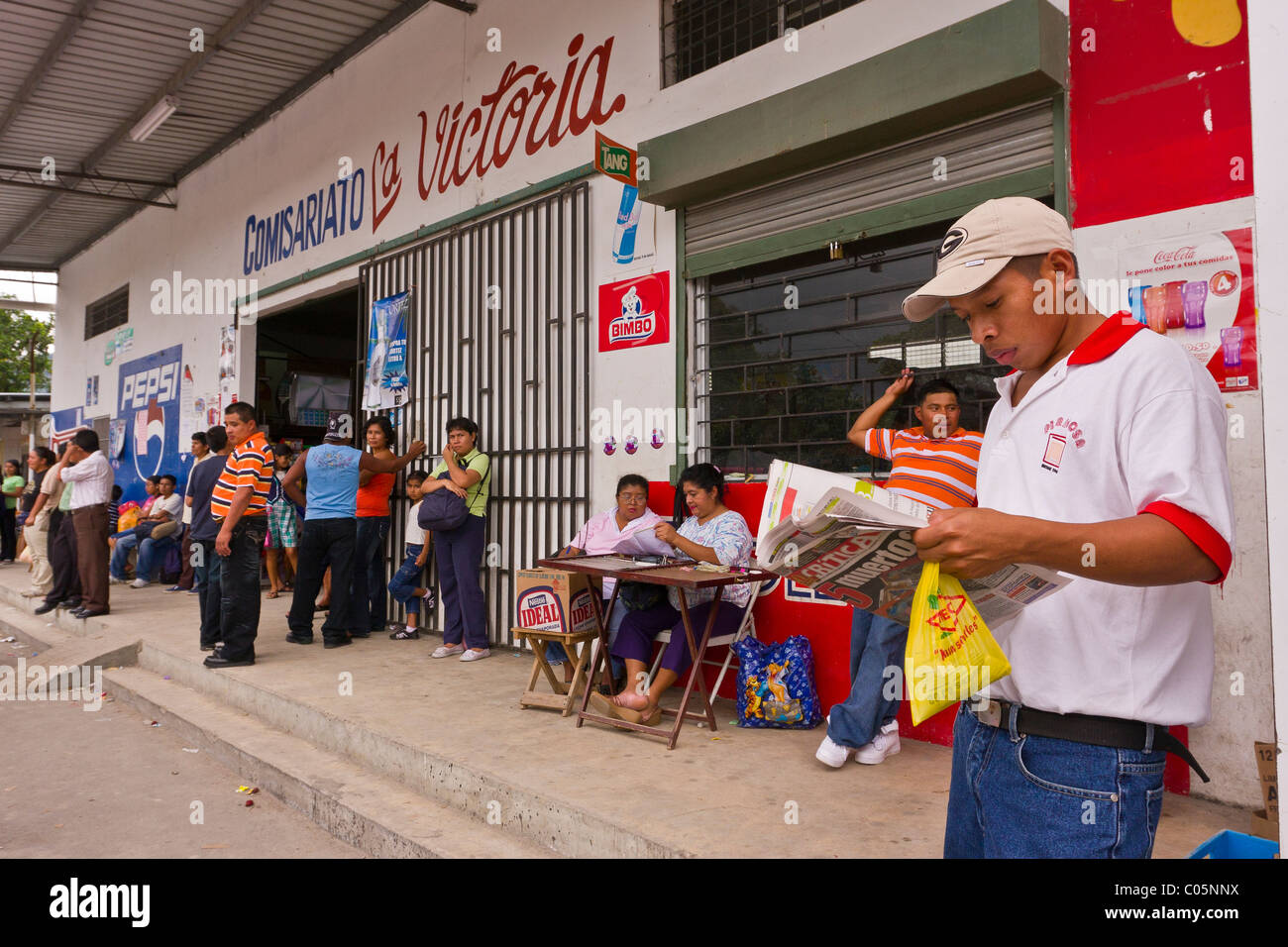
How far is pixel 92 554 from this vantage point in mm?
8344

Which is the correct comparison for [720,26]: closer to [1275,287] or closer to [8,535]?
[1275,287]

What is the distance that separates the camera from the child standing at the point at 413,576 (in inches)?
281

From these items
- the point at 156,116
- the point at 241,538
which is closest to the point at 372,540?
the point at 241,538

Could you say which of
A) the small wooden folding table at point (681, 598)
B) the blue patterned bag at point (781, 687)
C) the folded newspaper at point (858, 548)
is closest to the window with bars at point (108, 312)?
the small wooden folding table at point (681, 598)

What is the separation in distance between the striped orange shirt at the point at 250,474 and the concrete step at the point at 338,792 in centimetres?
135

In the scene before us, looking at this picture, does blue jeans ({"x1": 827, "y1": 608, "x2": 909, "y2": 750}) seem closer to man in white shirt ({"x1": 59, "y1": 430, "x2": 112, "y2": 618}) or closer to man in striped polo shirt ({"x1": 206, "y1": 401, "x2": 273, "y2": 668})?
man in striped polo shirt ({"x1": 206, "y1": 401, "x2": 273, "y2": 668})

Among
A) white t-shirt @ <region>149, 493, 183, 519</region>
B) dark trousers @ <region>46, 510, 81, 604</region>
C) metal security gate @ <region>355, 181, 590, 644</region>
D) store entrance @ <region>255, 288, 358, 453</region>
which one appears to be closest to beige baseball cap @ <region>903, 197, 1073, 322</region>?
metal security gate @ <region>355, 181, 590, 644</region>

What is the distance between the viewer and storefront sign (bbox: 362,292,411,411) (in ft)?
26.5

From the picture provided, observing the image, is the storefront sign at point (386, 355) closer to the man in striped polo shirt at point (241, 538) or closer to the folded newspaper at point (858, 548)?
the man in striped polo shirt at point (241, 538)

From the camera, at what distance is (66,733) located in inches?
214

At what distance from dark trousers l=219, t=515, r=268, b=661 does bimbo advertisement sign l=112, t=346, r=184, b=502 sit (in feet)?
22.5

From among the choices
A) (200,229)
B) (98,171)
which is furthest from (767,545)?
(98,171)
